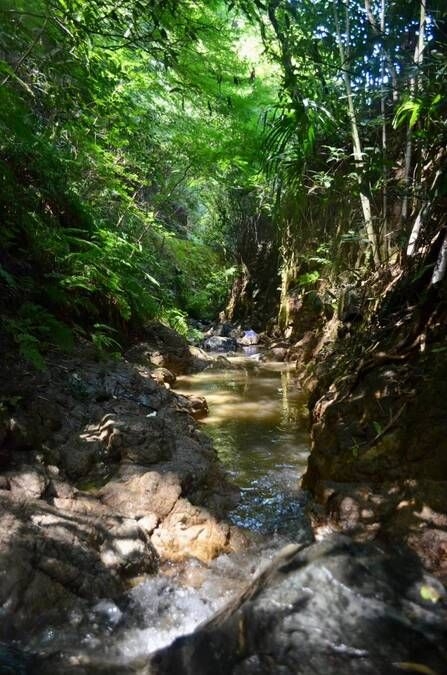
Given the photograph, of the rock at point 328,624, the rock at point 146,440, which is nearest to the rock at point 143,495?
the rock at point 146,440

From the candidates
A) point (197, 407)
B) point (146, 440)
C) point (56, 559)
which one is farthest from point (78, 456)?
point (197, 407)

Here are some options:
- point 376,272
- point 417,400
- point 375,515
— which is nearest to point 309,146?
point 417,400

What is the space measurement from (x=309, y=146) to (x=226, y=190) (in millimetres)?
13461

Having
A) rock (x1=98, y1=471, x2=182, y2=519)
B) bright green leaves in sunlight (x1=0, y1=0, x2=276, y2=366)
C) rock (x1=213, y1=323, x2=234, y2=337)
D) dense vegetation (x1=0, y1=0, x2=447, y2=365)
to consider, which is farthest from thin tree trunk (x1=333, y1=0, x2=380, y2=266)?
rock (x1=213, y1=323, x2=234, y2=337)

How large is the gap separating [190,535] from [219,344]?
32.3 feet

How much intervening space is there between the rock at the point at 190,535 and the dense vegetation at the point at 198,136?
156cm

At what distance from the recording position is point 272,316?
14.4 meters

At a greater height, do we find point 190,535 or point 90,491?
point 90,491

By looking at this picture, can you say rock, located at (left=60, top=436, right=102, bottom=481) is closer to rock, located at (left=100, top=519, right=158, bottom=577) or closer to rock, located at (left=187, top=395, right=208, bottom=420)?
rock, located at (left=100, top=519, right=158, bottom=577)

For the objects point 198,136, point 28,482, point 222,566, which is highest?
point 198,136

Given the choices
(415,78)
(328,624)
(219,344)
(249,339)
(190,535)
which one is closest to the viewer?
(328,624)

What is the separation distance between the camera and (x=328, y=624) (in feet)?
4.75

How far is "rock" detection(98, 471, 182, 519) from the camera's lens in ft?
8.92

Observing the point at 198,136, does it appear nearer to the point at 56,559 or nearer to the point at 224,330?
the point at 224,330
